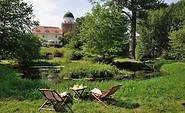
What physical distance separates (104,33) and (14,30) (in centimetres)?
1007

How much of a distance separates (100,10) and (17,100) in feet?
62.8

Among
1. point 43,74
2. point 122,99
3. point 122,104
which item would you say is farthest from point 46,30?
point 122,104

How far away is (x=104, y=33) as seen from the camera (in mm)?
25719

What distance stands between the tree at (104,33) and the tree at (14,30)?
671cm

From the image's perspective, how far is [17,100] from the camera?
9.17 metres

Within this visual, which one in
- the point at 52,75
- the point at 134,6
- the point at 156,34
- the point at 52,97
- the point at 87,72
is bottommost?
the point at 52,75

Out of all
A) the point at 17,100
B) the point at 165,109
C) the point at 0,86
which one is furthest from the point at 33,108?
the point at 165,109

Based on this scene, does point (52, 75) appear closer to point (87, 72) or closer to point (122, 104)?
point (87, 72)

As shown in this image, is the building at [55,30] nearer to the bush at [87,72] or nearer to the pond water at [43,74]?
the pond water at [43,74]

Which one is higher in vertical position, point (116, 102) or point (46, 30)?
point (46, 30)

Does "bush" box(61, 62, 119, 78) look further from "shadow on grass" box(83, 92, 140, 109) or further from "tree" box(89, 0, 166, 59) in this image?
"tree" box(89, 0, 166, 59)

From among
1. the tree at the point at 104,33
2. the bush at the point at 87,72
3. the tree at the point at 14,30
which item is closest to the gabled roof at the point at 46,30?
the tree at the point at 14,30

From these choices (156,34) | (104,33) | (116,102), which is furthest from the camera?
(156,34)

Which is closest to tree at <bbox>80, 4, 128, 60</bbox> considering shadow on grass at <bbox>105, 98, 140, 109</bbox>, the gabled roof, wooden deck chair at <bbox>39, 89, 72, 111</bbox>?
shadow on grass at <bbox>105, 98, 140, 109</bbox>
